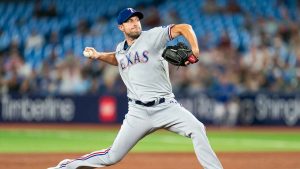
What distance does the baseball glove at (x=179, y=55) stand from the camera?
721 cm

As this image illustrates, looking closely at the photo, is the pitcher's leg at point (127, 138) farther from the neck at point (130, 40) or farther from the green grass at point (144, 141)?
the green grass at point (144, 141)

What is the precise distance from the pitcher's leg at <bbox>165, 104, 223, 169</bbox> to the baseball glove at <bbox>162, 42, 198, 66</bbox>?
1.94 ft

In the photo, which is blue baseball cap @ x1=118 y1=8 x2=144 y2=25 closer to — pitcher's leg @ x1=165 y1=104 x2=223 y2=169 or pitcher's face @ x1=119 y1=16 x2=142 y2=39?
pitcher's face @ x1=119 y1=16 x2=142 y2=39

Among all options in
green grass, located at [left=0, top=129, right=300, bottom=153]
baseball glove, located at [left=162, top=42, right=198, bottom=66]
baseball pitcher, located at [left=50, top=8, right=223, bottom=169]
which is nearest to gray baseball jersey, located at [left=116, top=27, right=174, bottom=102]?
baseball pitcher, located at [left=50, top=8, right=223, bottom=169]

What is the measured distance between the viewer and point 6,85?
20562 mm

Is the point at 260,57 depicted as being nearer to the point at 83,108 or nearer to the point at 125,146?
the point at 83,108

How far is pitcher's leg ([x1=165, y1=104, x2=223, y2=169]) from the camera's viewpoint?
7441mm

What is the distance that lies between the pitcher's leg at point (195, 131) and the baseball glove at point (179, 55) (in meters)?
0.59

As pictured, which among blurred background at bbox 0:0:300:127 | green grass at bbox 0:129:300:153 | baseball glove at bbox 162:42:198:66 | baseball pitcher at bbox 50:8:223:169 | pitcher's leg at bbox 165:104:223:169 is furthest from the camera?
blurred background at bbox 0:0:300:127

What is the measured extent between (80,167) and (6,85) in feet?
43.0

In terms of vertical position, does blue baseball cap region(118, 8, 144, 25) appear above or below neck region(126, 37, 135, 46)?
above

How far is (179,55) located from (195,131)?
815mm

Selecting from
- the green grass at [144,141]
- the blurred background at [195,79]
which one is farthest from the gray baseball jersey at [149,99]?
the blurred background at [195,79]

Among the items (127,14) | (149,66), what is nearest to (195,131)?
(149,66)
